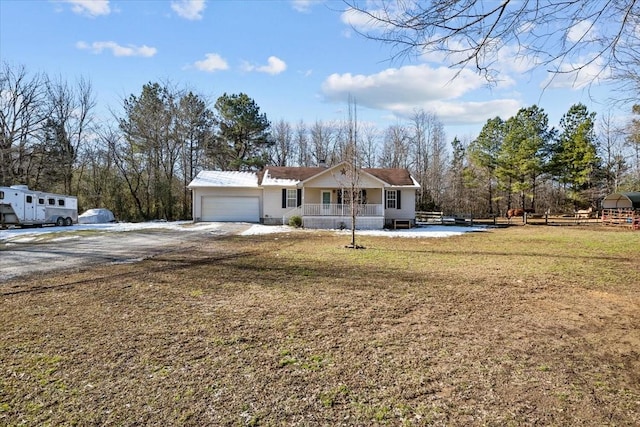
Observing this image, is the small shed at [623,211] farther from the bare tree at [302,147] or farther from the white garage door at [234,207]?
the bare tree at [302,147]

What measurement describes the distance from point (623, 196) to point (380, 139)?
23400mm

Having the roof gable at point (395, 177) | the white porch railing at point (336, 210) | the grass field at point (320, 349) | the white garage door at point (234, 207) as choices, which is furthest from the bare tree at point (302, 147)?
the grass field at point (320, 349)

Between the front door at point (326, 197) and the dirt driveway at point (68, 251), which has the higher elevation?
the front door at point (326, 197)

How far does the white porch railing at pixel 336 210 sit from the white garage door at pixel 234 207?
15.5 ft

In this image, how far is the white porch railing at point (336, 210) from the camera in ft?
71.1

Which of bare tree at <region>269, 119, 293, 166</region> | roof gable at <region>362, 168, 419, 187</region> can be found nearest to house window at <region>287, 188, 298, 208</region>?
roof gable at <region>362, 168, 419, 187</region>

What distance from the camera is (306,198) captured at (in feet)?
76.7

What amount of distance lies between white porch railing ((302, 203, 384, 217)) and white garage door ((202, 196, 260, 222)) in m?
4.73

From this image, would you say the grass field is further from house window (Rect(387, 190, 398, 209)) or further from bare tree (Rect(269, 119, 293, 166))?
bare tree (Rect(269, 119, 293, 166))

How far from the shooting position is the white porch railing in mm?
21672

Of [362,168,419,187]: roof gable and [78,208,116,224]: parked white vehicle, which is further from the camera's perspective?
[78,208,116,224]: parked white vehicle

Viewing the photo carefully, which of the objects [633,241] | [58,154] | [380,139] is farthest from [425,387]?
[380,139]

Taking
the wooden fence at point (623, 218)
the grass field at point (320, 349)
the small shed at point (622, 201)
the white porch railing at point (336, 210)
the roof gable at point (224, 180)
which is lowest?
the grass field at point (320, 349)

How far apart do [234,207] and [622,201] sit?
94.8 ft
